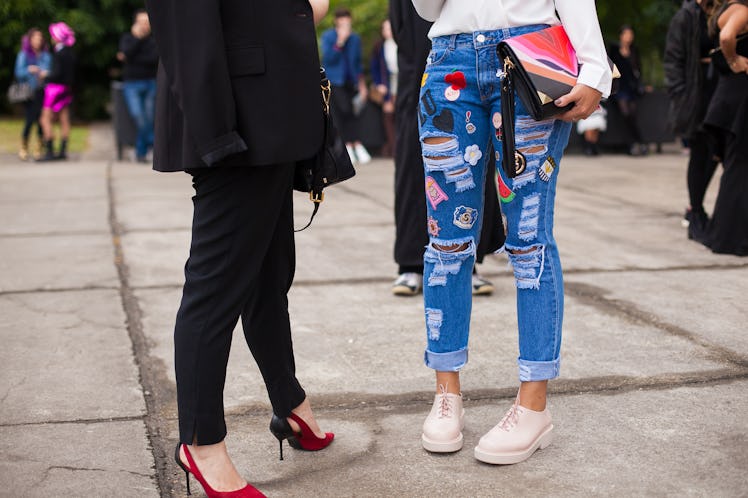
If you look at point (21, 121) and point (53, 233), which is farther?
point (21, 121)

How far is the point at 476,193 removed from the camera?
3.00 meters

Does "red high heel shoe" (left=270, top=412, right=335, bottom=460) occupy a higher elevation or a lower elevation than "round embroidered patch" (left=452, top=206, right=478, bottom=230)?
lower

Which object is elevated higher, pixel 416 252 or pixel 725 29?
pixel 725 29

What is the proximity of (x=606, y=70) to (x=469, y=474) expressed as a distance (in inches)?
47.1

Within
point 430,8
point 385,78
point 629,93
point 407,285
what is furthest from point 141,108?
point 430,8

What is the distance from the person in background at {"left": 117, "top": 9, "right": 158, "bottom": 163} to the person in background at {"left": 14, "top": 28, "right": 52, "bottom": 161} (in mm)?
1337

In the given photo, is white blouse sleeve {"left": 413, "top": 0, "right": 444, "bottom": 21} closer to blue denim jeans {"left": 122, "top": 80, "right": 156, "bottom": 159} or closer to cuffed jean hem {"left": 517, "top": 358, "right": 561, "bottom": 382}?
cuffed jean hem {"left": 517, "top": 358, "right": 561, "bottom": 382}

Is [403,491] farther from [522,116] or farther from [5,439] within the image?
[5,439]

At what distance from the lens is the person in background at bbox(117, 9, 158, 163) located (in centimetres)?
1362

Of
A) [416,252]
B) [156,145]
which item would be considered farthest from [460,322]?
[416,252]

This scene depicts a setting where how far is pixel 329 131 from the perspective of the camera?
106 inches

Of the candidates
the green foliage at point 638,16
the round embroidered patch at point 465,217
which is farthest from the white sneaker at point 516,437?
the green foliage at point 638,16

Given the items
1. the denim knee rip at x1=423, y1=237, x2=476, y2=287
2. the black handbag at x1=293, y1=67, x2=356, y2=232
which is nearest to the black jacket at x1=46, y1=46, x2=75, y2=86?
the denim knee rip at x1=423, y1=237, x2=476, y2=287

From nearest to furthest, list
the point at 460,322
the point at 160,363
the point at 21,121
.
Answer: the point at 460,322
the point at 160,363
the point at 21,121
